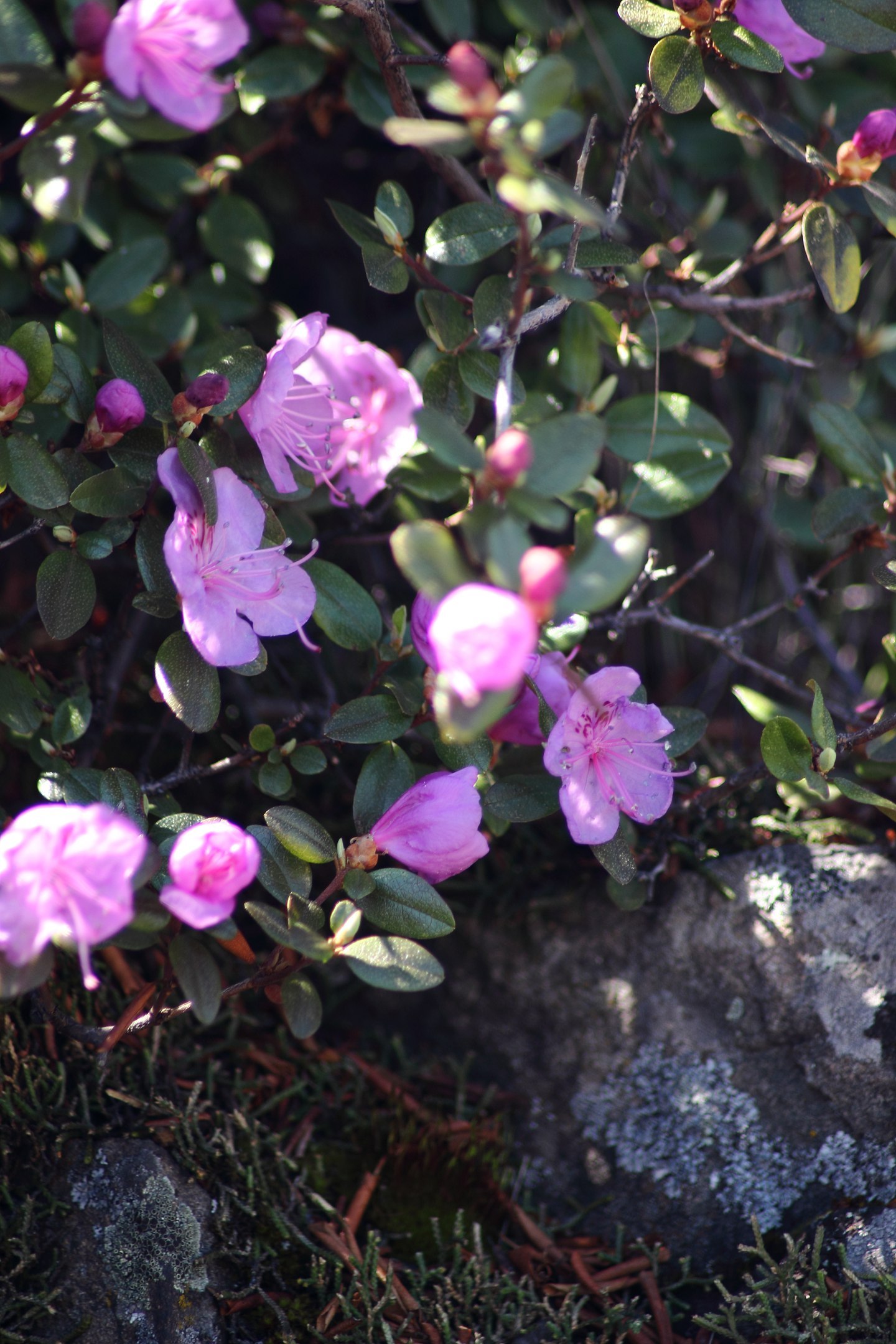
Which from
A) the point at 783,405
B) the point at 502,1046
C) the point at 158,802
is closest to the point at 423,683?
the point at 158,802

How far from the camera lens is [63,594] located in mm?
1190

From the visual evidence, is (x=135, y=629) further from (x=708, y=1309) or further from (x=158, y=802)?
(x=708, y=1309)

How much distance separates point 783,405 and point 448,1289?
1536mm

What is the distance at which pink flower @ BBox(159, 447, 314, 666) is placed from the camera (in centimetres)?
109

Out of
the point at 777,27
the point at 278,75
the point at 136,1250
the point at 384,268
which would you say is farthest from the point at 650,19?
the point at 136,1250

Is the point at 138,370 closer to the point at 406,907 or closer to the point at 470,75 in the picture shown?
the point at 470,75

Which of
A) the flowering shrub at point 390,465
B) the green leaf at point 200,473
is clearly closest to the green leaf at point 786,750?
the flowering shrub at point 390,465

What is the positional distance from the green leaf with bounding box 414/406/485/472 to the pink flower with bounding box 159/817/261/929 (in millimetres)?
398

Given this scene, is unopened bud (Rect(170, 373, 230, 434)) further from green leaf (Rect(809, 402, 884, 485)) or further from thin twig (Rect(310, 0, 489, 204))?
green leaf (Rect(809, 402, 884, 485))

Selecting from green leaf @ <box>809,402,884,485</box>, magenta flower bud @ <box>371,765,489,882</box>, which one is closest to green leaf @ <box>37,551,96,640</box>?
magenta flower bud @ <box>371,765,489,882</box>

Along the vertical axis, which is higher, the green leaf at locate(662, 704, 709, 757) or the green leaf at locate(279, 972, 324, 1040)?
the green leaf at locate(279, 972, 324, 1040)

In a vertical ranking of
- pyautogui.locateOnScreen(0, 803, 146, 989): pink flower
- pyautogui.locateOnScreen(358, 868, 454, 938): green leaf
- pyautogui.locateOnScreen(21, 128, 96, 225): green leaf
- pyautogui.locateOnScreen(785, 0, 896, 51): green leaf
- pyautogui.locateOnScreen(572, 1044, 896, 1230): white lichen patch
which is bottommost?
pyautogui.locateOnScreen(572, 1044, 896, 1230): white lichen patch

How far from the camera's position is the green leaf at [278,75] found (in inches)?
59.2

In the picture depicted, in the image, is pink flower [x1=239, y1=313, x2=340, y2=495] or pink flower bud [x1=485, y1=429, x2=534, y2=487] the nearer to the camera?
pink flower bud [x1=485, y1=429, x2=534, y2=487]
